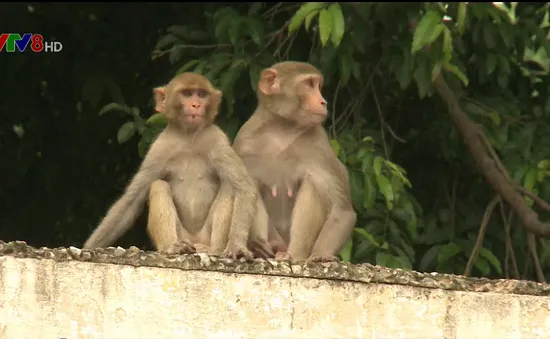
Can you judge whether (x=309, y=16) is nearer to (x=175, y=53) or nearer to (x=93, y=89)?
(x=175, y=53)

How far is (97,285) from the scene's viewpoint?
5207 mm

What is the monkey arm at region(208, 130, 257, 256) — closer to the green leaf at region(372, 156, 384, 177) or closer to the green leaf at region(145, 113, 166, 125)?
the green leaf at region(145, 113, 166, 125)

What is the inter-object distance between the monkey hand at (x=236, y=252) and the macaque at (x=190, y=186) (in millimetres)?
240

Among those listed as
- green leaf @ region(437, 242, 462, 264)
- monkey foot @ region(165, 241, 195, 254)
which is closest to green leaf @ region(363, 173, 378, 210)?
green leaf @ region(437, 242, 462, 264)

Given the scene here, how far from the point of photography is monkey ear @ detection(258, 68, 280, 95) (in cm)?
746

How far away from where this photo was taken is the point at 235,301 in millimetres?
5223

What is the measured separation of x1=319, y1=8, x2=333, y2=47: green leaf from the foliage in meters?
0.01

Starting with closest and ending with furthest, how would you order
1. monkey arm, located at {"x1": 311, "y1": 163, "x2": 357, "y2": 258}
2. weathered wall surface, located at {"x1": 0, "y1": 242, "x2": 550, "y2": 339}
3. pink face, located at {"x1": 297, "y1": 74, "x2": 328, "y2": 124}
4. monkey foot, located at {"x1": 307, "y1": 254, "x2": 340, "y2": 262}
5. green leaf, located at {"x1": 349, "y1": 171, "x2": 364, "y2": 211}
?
weathered wall surface, located at {"x1": 0, "y1": 242, "x2": 550, "y2": 339}
monkey foot, located at {"x1": 307, "y1": 254, "x2": 340, "y2": 262}
monkey arm, located at {"x1": 311, "y1": 163, "x2": 357, "y2": 258}
pink face, located at {"x1": 297, "y1": 74, "x2": 328, "y2": 124}
green leaf, located at {"x1": 349, "y1": 171, "x2": 364, "y2": 211}

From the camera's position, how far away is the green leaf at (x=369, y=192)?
796 centimetres

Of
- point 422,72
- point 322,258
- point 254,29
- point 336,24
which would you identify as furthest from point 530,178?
point 322,258

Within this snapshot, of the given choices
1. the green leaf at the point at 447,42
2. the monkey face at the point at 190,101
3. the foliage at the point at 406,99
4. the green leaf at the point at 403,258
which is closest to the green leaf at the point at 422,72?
the foliage at the point at 406,99

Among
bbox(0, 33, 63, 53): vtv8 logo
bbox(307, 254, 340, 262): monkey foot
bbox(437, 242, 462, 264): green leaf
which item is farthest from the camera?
bbox(0, 33, 63, 53): vtv8 logo

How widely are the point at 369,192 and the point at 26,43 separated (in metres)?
3.00

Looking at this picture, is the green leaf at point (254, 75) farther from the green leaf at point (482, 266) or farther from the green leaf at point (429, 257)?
the green leaf at point (482, 266)
